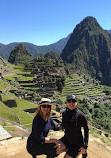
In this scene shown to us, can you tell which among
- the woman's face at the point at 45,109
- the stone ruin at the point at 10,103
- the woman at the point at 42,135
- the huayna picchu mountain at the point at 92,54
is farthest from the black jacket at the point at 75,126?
the huayna picchu mountain at the point at 92,54

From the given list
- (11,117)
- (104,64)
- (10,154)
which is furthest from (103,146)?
(104,64)

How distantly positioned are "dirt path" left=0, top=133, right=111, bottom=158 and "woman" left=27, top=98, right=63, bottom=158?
1.37 meters

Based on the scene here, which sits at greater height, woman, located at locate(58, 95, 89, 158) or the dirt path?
woman, located at locate(58, 95, 89, 158)

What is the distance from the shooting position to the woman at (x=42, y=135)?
114 inches

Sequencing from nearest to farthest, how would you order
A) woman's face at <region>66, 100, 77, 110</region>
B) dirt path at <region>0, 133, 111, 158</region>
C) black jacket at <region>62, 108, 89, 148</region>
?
black jacket at <region>62, 108, 89, 148</region> < woman's face at <region>66, 100, 77, 110</region> < dirt path at <region>0, 133, 111, 158</region>

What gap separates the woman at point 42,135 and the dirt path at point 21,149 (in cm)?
137

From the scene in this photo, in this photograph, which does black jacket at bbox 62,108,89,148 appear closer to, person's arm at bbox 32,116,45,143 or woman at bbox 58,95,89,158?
woman at bbox 58,95,89,158

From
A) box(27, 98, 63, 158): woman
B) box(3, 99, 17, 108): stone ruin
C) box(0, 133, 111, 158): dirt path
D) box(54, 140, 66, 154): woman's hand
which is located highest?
box(27, 98, 63, 158): woman

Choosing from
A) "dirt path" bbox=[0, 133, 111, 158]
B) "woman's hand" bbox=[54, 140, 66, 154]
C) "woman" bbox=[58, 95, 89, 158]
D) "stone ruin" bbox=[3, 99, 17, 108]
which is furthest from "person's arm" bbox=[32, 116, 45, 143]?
"stone ruin" bbox=[3, 99, 17, 108]

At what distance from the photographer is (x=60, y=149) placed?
10.3 ft

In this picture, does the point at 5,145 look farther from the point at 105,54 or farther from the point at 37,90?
the point at 105,54

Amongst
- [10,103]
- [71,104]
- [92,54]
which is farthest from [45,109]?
[92,54]

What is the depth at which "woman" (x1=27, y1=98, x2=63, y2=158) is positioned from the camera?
290 centimetres

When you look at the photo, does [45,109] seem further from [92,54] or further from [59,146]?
[92,54]
